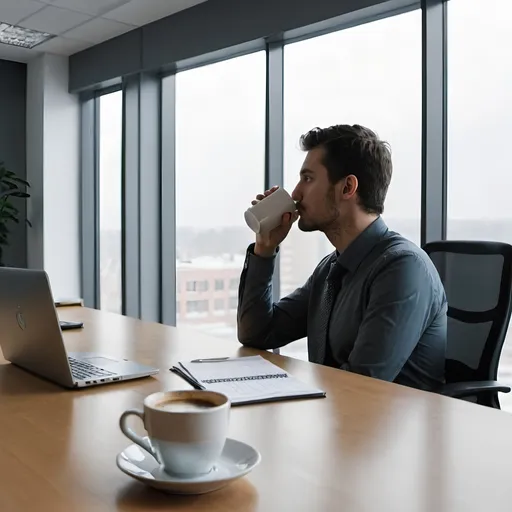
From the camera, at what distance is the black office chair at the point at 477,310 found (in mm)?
1766

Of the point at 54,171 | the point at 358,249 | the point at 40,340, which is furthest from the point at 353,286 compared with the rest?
the point at 54,171

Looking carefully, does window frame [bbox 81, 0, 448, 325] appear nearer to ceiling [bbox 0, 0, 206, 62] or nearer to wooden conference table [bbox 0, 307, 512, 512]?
ceiling [bbox 0, 0, 206, 62]

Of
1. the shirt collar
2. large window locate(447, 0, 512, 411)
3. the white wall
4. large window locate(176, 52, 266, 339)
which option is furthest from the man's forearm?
the white wall

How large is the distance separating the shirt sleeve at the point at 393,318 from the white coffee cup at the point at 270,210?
40 cm

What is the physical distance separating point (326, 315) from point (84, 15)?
10.5 feet

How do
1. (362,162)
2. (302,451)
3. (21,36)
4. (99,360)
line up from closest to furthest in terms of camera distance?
1. (302,451)
2. (99,360)
3. (362,162)
4. (21,36)

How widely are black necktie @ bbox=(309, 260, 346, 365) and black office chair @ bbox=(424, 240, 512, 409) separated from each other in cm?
34

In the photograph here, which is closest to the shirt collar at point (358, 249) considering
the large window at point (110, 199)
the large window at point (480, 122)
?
the large window at point (480, 122)

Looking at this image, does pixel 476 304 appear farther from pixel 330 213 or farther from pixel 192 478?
pixel 192 478

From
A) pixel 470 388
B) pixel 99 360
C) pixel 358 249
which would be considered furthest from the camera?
pixel 358 249

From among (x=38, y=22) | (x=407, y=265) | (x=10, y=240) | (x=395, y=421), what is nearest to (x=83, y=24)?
(x=38, y=22)

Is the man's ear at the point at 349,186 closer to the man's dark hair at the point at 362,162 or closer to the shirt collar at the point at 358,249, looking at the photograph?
the man's dark hair at the point at 362,162

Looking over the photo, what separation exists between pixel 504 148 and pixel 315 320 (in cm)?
142

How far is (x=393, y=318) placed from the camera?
1527 mm
